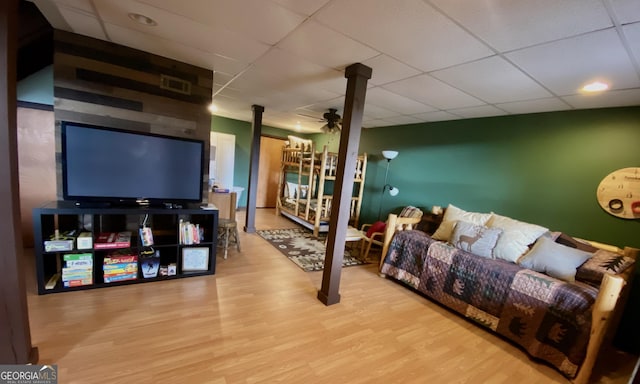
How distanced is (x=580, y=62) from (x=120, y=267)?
4.13 meters

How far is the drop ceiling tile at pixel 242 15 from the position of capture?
5.00 ft

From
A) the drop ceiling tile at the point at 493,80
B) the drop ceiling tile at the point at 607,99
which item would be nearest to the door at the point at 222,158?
the drop ceiling tile at the point at 493,80

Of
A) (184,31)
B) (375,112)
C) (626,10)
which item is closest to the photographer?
(626,10)

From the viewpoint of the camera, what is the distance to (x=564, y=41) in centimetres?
148

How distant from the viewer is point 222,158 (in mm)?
6000

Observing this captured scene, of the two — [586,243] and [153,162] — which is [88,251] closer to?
[153,162]

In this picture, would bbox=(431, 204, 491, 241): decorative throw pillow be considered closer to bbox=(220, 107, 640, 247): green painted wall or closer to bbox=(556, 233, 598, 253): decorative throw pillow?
bbox=(220, 107, 640, 247): green painted wall

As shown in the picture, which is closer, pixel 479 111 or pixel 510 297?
pixel 510 297

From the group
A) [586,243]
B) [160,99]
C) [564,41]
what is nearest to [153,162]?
[160,99]

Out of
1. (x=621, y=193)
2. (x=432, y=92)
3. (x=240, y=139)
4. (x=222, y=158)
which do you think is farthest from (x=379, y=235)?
(x=240, y=139)

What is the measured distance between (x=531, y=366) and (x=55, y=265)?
426 centimetres

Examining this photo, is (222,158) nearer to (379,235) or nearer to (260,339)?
(379,235)

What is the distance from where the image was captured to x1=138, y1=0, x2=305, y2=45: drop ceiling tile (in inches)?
60.0

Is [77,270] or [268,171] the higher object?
[268,171]
